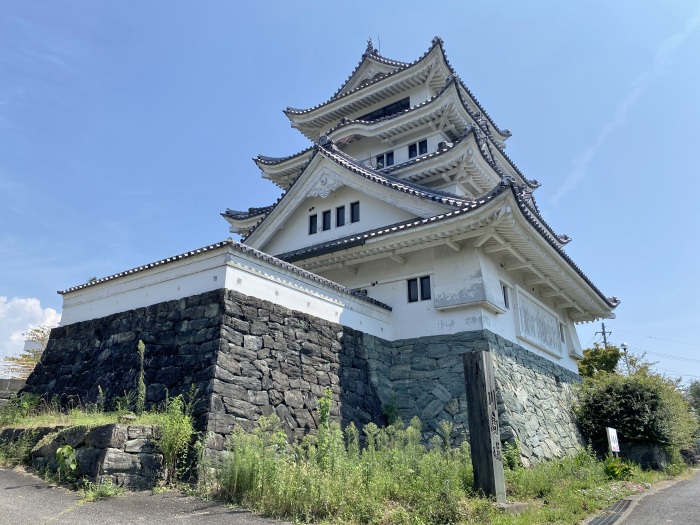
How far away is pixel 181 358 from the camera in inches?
328

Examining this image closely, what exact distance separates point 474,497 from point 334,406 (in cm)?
371

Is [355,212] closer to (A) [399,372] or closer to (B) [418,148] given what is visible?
(B) [418,148]

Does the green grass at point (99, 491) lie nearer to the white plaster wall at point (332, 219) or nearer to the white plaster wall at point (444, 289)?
the white plaster wall at point (444, 289)

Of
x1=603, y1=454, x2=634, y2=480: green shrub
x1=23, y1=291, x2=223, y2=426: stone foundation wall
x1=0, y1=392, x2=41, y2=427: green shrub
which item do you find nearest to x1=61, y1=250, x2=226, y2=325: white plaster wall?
x1=23, y1=291, x2=223, y2=426: stone foundation wall

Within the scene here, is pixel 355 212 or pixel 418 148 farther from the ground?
pixel 418 148

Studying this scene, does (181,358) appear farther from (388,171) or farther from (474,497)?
(388,171)

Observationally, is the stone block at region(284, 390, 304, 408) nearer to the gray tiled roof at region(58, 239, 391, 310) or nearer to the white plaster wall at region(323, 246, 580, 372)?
the gray tiled roof at region(58, 239, 391, 310)

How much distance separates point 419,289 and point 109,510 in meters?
8.19

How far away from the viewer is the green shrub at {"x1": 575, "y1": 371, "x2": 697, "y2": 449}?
13.3m

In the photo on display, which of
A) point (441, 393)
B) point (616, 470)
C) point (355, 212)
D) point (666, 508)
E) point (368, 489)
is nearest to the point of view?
point (368, 489)

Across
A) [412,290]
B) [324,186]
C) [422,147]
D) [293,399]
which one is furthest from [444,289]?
[422,147]

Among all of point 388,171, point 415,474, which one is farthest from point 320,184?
point 415,474

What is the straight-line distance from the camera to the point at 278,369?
29.2 feet

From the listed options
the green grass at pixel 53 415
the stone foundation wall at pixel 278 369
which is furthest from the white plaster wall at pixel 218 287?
the green grass at pixel 53 415
